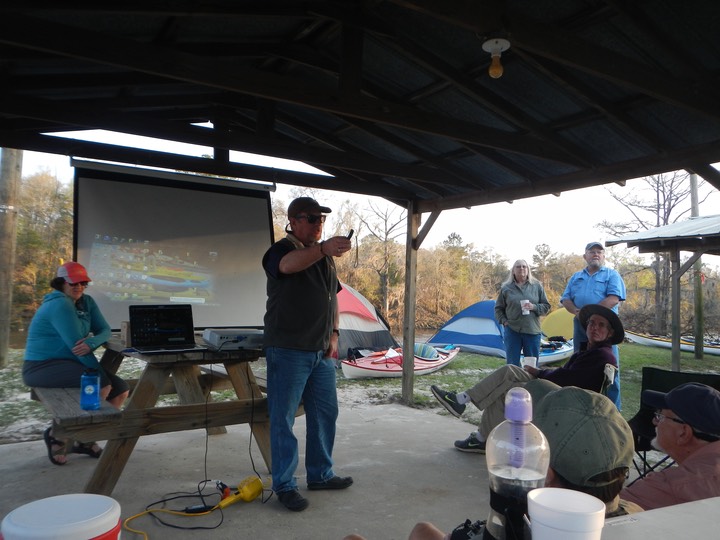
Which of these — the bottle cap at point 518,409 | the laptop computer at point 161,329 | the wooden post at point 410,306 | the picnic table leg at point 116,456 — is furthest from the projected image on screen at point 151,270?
the bottle cap at point 518,409

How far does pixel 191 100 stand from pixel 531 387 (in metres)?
3.77

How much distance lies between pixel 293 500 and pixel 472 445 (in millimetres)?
1705

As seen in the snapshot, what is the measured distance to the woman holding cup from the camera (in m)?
5.40

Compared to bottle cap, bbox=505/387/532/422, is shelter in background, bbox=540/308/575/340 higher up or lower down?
lower down

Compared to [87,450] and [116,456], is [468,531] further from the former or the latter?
[87,450]

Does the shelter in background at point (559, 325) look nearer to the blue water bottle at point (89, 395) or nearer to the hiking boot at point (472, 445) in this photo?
the hiking boot at point (472, 445)

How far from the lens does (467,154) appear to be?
4863mm

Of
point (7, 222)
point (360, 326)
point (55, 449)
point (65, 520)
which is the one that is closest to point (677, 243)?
point (360, 326)

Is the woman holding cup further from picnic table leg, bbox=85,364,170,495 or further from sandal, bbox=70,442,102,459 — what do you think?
sandal, bbox=70,442,102,459

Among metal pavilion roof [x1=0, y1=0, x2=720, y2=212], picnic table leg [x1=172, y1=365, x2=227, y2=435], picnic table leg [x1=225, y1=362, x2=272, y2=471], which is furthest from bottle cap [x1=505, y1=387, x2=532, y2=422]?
picnic table leg [x1=172, y1=365, x2=227, y2=435]

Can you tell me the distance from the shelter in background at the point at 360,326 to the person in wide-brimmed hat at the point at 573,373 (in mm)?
4899

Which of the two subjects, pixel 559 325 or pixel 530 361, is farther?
pixel 559 325

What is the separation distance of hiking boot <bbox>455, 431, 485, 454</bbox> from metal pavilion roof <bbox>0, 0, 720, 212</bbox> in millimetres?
2267

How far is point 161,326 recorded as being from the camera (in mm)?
3684
